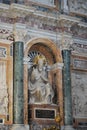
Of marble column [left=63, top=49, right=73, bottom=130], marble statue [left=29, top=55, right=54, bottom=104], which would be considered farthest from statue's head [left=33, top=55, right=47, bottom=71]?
marble column [left=63, top=49, right=73, bottom=130]

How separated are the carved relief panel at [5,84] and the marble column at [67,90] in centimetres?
229

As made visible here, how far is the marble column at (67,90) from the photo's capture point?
14.4m

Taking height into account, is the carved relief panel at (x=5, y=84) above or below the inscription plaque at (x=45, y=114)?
above

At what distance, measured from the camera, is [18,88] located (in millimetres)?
13594

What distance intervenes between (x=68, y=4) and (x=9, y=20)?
3040 millimetres

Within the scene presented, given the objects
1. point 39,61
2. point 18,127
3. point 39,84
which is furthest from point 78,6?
point 18,127

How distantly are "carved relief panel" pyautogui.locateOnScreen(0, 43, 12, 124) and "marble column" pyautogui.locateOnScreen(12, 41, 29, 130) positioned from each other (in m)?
0.18

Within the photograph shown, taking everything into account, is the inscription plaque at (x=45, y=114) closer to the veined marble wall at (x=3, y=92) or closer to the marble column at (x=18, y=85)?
the marble column at (x=18, y=85)

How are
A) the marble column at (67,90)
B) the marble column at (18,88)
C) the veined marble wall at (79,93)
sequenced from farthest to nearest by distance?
the veined marble wall at (79,93) → the marble column at (67,90) → the marble column at (18,88)

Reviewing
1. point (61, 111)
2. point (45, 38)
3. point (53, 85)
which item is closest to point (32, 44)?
point (45, 38)

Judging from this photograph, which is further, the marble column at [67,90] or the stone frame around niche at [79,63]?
the stone frame around niche at [79,63]

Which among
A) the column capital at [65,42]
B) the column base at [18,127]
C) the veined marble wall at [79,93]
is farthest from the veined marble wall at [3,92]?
the veined marble wall at [79,93]

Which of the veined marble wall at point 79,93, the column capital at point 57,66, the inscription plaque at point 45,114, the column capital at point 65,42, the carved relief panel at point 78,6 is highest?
the carved relief panel at point 78,6

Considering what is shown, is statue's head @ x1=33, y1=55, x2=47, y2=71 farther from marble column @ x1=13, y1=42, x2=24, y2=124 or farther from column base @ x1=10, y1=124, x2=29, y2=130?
column base @ x1=10, y1=124, x2=29, y2=130
